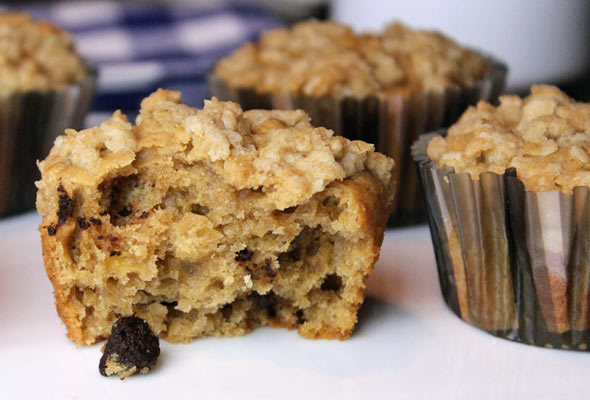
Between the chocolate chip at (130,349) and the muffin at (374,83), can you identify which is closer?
the chocolate chip at (130,349)

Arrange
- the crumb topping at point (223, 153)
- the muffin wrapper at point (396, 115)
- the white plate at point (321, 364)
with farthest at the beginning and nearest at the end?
the muffin wrapper at point (396, 115) < the crumb topping at point (223, 153) < the white plate at point (321, 364)

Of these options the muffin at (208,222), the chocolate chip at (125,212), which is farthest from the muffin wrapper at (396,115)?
the chocolate chip at (125,212)

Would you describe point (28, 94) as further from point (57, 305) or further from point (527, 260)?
point (527, 260)

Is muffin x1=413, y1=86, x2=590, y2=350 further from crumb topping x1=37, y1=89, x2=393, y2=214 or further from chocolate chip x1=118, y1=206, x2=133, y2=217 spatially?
chocolate chip x1=118, y1=206, x2=133, y2=217

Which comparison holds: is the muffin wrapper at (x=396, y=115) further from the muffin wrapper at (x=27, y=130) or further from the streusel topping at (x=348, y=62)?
the muffin wrapper at (x=27, y=130)

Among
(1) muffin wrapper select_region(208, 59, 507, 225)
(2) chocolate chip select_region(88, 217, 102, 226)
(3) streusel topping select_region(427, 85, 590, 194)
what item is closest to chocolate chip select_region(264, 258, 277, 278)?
(2) chocolate chip select_region(88, 217, 102, 226)

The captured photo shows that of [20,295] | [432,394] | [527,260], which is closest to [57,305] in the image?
[20,295]
